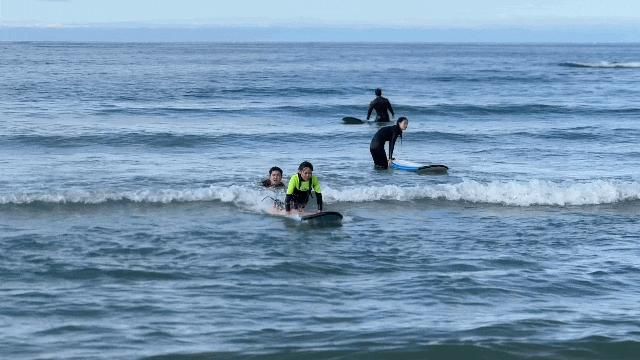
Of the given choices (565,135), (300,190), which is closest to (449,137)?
(565,135)

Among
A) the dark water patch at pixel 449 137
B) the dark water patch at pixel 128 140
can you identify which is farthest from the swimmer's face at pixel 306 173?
the dark water patch at pixel 449 137

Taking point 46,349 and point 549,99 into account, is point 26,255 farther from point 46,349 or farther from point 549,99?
point 549,99

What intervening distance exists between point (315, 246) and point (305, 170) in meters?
1.95

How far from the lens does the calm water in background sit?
34.9ft

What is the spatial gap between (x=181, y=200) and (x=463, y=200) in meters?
5.80

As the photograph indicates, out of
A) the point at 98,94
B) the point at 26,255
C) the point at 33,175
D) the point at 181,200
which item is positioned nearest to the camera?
the point at 26,255

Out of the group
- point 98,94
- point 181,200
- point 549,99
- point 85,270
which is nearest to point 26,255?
point 85,270

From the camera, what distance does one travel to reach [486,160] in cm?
2711

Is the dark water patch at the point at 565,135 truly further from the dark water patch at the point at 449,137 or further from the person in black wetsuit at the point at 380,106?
the person in black wetsuit at the point at 380,106

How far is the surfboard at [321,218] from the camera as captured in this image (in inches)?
659

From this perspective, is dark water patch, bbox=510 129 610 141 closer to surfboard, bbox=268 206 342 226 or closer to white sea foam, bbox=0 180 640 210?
white sea foam, bbox=0 180 640 210

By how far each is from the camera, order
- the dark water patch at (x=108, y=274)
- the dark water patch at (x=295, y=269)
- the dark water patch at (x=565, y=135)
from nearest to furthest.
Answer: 1. the dark water patch at (x=108, y=274)
2. the dark water patch at (x=295, y=269)
3. the dark water patch at (x=565, y=135)

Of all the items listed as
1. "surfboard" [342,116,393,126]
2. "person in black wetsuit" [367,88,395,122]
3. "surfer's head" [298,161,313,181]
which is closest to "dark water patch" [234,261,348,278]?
"surfer's head" [298,161,313,181]

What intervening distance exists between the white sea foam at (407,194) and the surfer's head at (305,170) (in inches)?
74.2
